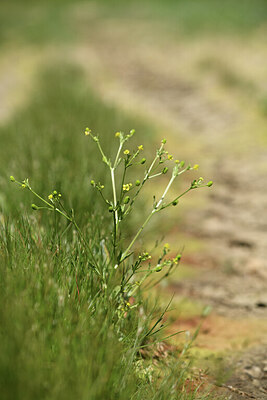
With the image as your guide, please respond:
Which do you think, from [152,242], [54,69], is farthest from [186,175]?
[54,69]

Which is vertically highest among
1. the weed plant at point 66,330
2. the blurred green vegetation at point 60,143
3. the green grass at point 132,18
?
the green grass at point 132,18

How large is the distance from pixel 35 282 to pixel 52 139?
2887 mm

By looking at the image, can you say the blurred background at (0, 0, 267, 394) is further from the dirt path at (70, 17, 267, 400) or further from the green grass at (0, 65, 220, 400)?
the green grass at (0, 65, 220, 400)

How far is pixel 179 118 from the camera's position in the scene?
25.0 ft

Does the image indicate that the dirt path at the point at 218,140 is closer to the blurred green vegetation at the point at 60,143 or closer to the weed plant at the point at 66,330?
the weed plant at the point at 66,330

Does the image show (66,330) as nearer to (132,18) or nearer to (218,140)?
(218,140)

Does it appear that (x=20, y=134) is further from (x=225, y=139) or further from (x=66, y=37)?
(x=66, y=37)

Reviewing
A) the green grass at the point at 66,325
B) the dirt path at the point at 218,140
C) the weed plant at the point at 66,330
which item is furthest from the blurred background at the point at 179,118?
the weed plant at the point at 66,330

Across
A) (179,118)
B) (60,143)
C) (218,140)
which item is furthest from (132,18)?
(60,143)

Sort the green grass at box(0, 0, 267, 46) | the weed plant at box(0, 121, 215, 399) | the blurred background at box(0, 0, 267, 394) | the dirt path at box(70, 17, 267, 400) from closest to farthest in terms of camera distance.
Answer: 1. the weed plant at box(0, 121, 215, 399)
2. the dirt path at box(70, 17, 267, 400)
3. the blurred background at box(0, 0, 267, 394)
4. the green grass at box(0, 0, 267, 46)

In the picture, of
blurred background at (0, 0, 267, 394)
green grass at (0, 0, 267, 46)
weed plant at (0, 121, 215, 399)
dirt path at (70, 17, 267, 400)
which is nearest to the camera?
weed plant at (0, 121, 215, 399)

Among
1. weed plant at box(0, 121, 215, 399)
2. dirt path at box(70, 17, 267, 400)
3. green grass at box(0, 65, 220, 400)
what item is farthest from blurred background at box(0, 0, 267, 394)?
weed plant at box(0, 121, 215, 399)

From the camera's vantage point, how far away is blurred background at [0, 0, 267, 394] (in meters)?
2.95

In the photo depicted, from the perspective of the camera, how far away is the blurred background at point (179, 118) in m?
2.95
